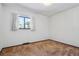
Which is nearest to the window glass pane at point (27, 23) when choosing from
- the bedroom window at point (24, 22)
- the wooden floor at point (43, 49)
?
the bedroom window at point (24, 22)

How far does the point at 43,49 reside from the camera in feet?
5.44

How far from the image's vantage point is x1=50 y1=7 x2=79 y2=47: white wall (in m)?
1.65

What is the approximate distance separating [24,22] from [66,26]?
69 centimetres

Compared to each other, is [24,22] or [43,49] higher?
[24,22]

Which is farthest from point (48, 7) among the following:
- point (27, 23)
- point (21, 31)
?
point (21, 31)

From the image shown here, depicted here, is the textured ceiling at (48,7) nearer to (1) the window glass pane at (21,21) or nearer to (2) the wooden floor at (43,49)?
(1) the window glass pane at (21,21)

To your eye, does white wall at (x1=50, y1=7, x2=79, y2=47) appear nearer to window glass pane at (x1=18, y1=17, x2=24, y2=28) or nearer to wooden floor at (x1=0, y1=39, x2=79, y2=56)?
wooden floor at (x1=0, y1=39, x2=79, y2=56)

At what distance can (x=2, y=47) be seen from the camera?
5.35ft

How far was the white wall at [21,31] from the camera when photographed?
5.25 ft

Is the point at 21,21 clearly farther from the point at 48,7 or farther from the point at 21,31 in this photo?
the point at 48,7

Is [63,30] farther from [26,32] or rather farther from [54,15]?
[26,32]

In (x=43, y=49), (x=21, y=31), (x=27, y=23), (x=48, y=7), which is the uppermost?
(x=48, y=7)

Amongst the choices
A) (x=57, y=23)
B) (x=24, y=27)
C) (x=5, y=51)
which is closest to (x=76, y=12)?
(x=57, y=23)

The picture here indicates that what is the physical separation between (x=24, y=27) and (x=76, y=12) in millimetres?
881
